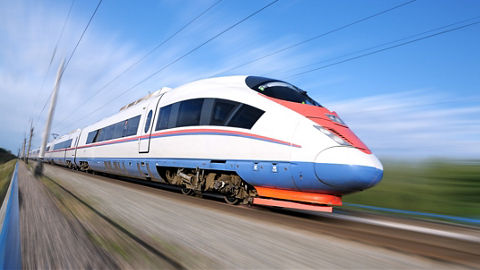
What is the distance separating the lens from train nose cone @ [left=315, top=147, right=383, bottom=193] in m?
3.46

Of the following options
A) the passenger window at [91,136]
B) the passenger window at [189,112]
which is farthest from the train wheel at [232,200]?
the passenger window at [91,136]

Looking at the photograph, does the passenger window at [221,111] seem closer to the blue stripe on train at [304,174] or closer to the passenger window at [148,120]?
the blue stripe on train at [304,174]

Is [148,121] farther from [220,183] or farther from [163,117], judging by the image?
[220,183]

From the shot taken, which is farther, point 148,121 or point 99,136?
point 99,136

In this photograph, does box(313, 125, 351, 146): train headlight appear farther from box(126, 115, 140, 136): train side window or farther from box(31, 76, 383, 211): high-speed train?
box(126, 115, 140, 136): train side window

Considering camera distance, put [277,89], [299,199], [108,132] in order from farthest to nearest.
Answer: [108,132] < [277,89] < [299,199]

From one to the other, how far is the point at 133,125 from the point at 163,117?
216 centimetres

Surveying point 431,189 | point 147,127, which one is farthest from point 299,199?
point 147,127

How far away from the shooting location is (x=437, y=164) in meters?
5.70

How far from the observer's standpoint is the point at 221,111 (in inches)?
199

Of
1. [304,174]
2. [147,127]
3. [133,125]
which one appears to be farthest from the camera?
[133,125]

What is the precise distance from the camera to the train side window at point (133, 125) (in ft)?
27.2

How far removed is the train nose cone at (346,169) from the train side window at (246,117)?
1.32 metres

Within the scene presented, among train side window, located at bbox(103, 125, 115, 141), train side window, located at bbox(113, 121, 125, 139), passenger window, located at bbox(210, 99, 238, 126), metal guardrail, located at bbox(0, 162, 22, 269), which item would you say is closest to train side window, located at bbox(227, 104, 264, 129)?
passenger window, located at bbox(210, 99, 238, 126)
